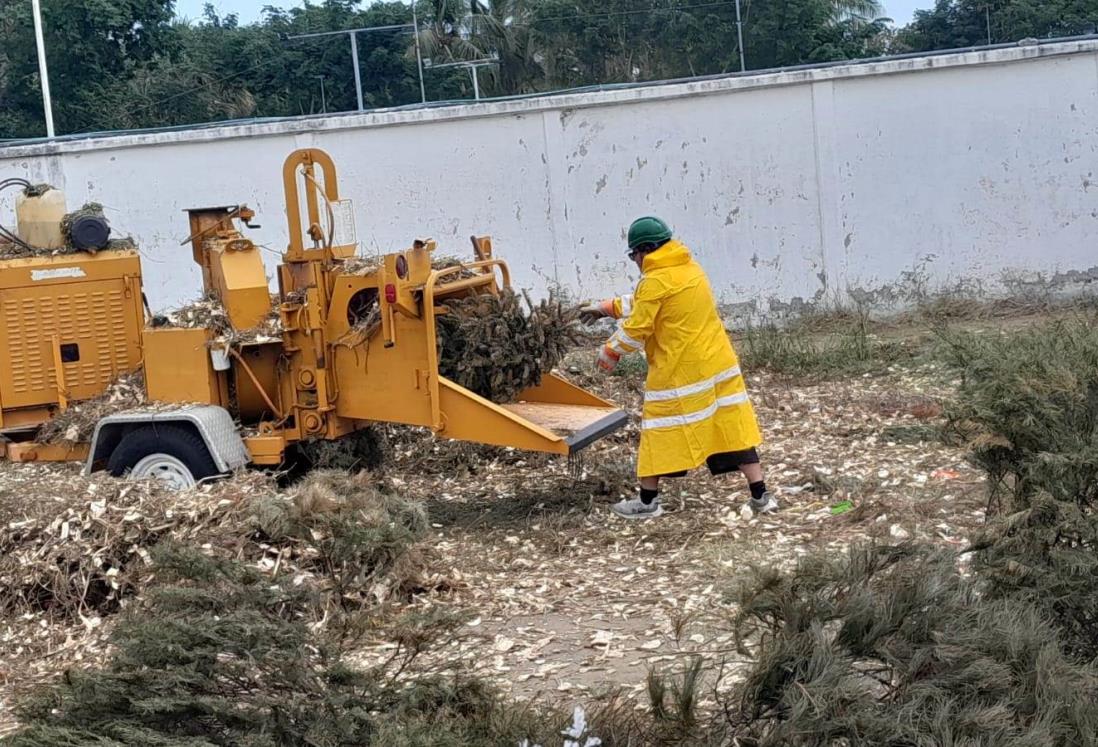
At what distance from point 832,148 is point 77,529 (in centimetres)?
959

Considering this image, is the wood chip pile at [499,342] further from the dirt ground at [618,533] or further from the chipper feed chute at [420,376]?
the dirt ground at [618,533]

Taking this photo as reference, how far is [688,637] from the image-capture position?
16.5 ft

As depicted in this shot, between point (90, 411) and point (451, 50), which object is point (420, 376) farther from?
point (451, 50)

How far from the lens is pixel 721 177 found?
13586mm

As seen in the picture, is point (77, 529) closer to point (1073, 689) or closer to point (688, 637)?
point (688, 637)

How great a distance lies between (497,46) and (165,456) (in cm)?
3051

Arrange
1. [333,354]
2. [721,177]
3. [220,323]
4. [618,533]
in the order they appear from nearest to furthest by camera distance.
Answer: [618,533], [333,354], [220,323], [721,177]

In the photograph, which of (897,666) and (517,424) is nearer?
(897,666)

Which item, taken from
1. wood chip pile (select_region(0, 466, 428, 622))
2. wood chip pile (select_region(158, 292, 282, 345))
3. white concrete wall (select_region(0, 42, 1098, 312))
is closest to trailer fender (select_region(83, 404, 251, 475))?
wood chip pile (select_region(158, 292, 282, 345))

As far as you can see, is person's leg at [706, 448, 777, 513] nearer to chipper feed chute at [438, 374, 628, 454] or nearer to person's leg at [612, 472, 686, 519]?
person's leg at [612, 472, 686, 519]

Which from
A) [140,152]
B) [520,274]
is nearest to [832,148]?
[520,274]

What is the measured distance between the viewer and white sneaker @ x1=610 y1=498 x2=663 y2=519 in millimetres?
6969

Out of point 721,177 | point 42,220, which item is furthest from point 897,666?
point 721,177

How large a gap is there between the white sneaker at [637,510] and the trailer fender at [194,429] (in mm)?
2120
